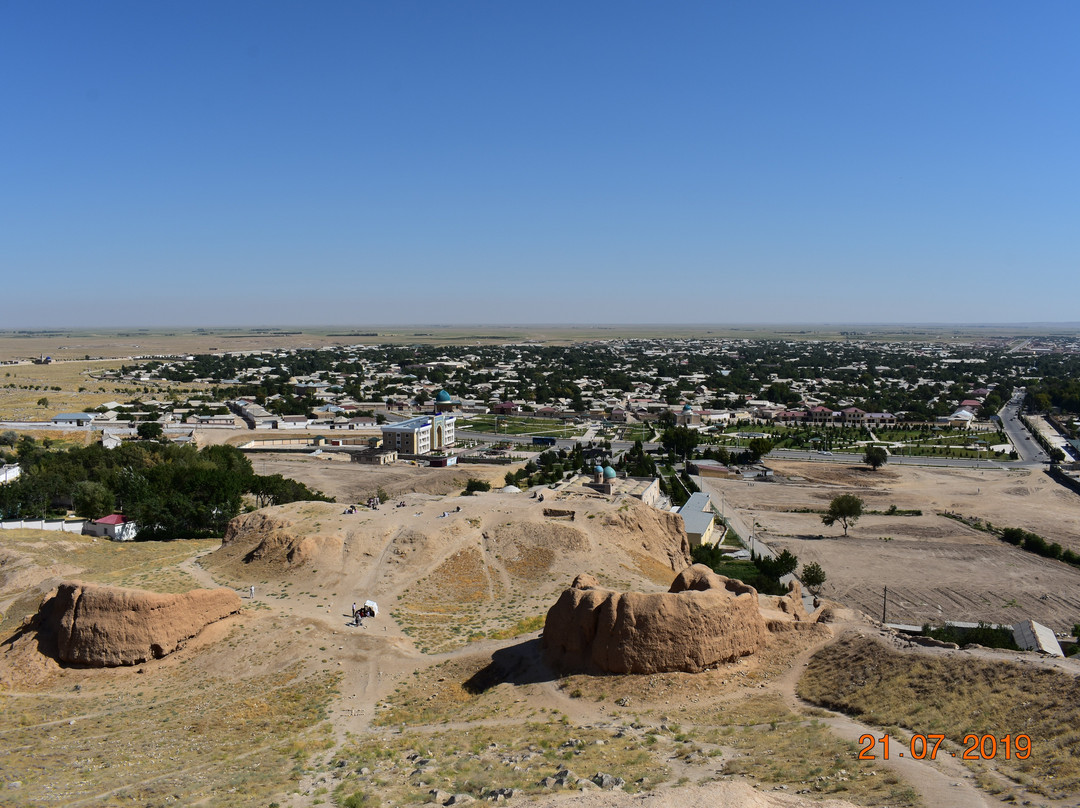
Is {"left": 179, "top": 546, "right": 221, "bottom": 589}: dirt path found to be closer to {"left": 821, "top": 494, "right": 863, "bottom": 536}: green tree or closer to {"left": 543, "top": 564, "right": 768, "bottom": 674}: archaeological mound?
{"left": 543, "top": 564, "right": 768, "bottom": 674}: archaeological mound

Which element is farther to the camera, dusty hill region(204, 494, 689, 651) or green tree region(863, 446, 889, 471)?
green tree region(863, 446, 889, 471)

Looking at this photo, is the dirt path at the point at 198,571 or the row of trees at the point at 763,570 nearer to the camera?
the dirt path at the point at 198,571

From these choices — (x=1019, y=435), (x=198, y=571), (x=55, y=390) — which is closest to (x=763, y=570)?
(x=198, y=571)

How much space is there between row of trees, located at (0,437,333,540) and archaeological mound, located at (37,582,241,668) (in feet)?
70.1

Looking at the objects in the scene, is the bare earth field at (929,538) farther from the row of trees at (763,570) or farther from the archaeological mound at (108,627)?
the archaeological mound at (108,627)

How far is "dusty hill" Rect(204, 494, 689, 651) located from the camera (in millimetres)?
31250

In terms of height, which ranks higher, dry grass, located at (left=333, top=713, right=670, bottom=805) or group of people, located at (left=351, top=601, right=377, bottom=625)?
dry grass, located at (left=333, top=713, right=670, bottom=805)

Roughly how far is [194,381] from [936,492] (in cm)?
15111

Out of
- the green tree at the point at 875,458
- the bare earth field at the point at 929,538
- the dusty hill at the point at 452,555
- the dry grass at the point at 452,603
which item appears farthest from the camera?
the green tree at the point at 875,458

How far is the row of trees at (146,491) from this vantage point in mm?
46375

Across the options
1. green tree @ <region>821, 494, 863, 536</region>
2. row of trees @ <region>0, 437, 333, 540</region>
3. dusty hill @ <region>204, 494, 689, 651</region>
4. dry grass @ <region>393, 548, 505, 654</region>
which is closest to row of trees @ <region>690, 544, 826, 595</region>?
dusty hill @ <region>204, 494, 689, 651</region>

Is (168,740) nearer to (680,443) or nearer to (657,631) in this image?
(657,631)

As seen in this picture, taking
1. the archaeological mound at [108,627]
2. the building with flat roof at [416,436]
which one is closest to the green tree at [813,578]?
the archaeological mound at [108,627]

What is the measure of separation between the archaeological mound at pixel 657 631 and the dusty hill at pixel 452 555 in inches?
241
